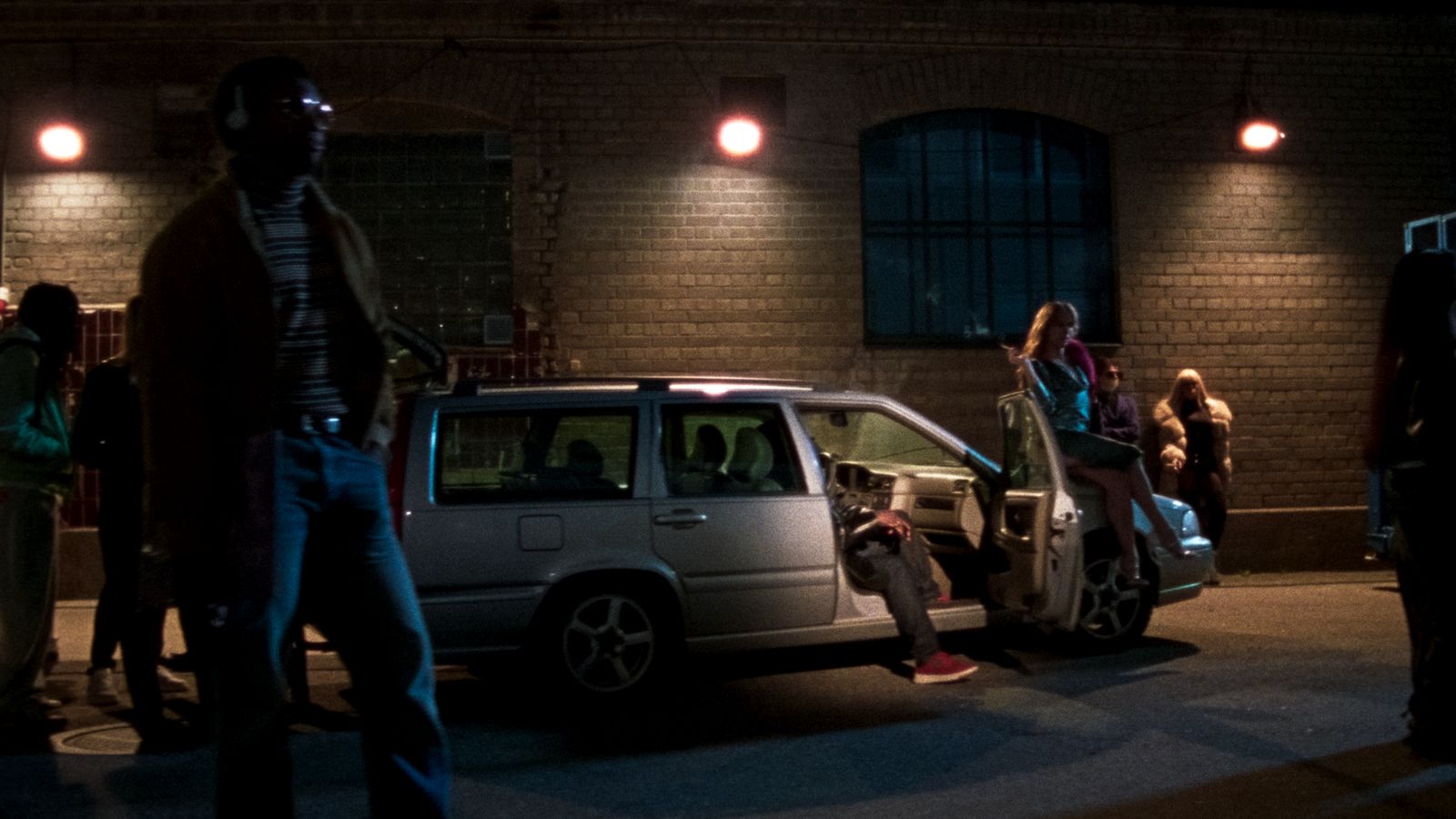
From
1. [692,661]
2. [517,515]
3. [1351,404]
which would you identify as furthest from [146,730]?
[1351,404]

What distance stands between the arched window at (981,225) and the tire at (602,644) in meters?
6.32

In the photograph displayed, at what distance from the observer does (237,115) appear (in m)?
3.05

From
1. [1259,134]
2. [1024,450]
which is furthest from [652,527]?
[1259,134]

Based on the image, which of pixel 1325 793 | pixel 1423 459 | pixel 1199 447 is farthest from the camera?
pixel 1199 447

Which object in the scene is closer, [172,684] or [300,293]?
[300,293]

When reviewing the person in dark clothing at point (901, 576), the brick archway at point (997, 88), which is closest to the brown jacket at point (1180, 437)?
the brick archway at point (997, 88)

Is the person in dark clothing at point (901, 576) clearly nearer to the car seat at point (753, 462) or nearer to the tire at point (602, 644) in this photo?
the car seat at point (753, 462)

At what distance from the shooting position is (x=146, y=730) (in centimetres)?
618

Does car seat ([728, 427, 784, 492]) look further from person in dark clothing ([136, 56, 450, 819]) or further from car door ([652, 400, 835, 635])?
person in dark clothing ([136, 56, 450, 819])

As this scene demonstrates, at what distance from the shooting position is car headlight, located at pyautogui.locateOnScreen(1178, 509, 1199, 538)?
8227 millimetres

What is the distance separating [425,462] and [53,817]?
227cm

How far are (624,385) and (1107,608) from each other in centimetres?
298

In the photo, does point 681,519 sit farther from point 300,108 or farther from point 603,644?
point 300,108

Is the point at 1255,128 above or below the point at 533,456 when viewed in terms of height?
above
